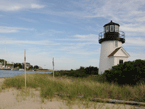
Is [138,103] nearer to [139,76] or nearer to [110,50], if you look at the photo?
[139,76]

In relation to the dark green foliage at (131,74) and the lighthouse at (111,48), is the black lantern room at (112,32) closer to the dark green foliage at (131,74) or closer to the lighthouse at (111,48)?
the lighthouse at (111,48)

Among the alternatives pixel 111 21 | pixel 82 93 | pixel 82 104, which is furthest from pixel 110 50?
pixel 82 104

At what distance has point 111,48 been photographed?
66.1ft

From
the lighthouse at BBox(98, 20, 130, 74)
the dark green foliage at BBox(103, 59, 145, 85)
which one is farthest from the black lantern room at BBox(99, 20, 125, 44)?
the dark green foliage at BBox(103, 59, 145, 85)

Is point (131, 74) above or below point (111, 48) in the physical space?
below

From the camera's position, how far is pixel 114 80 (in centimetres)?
1306

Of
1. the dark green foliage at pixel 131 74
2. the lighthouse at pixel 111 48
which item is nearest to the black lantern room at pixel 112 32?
the lighthouse at pixel 111 48

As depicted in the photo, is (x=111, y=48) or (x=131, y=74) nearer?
(x=131, y=74)

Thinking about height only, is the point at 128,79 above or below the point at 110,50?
below

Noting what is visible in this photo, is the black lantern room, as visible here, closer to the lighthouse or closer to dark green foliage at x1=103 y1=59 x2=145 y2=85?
the lighthouse

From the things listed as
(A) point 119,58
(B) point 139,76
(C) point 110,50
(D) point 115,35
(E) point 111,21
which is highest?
(E) point 111,21

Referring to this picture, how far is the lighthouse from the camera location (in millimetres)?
19234

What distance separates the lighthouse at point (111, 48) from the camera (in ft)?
63.1

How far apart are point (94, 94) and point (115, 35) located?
14.4 m
